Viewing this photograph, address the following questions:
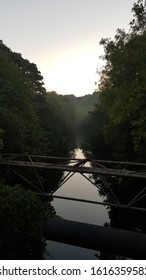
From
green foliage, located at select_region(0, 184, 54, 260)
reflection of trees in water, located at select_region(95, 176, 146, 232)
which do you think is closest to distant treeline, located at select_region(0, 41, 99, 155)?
reflection of trees in water, located at select_region(95, 176, 146, 232)

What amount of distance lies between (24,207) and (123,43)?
1058 inches

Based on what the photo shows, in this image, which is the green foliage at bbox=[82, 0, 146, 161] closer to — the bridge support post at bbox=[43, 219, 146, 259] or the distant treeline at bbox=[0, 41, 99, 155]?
the distant treeline at bbox=[0, 41, 99, 155]

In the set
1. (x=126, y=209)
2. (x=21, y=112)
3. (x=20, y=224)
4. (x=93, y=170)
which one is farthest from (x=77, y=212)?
(x=21, y=112)

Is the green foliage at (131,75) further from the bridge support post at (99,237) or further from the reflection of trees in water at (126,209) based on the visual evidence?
the bridge support post at (99,237)

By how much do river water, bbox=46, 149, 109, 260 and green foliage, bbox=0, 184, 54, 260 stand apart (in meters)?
4.57

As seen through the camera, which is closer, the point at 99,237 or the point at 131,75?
the point at 99,237

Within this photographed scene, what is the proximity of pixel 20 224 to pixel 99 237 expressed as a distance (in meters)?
3.89

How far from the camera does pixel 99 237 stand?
15.1m

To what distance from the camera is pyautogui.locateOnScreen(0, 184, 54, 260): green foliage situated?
14.6 metres

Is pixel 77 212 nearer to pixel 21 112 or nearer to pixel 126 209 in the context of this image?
pixel 126 209

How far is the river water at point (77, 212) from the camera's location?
65.2 ft

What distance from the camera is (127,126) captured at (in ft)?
135

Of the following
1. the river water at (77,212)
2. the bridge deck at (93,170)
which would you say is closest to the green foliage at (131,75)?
the river water at (77,212)
